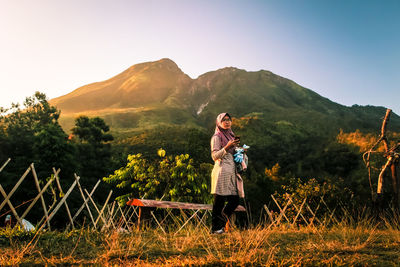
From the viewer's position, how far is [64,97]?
125312mm

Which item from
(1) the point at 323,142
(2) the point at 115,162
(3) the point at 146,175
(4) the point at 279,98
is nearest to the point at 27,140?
(2) the point at 115,162

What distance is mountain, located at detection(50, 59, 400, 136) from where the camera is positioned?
8125 cm

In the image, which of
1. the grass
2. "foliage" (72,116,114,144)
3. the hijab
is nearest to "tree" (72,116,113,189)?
"foliage" (72,116,114,144)

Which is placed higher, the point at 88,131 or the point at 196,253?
the point at 196,253

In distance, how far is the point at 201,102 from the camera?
14162 cm

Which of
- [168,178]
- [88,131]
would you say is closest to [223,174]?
[168,178]

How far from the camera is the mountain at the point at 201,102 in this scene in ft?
267

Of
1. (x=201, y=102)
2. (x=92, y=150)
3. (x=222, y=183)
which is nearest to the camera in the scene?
(x=222, y=183)

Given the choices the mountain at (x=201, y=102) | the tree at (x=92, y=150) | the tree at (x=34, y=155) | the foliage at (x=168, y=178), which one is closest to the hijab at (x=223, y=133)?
→ the foliage at (x=168, y=178)

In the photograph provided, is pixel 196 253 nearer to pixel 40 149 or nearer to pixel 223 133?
pixel 223 133

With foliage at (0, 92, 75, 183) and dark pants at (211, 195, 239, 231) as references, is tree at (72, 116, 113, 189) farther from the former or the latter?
dark pants at (211, 195, 239, 231)

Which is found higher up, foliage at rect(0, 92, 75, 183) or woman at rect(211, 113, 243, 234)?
woman at rect(211, 113, 243, 234)

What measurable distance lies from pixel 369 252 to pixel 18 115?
33.8 metres

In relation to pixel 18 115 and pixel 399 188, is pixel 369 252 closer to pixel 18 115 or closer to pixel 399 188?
pixel 399 188
